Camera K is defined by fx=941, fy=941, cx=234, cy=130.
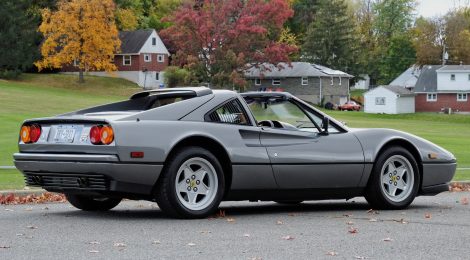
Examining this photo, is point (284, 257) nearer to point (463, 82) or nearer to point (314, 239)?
point (314, 239)

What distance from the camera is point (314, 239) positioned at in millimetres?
7914

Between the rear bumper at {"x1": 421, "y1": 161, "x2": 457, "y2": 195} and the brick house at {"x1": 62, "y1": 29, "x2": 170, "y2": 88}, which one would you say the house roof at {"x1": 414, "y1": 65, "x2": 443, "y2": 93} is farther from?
the rear bumper at {"x1": 421, "y1": 161, "x2": 457, "y2": 195}

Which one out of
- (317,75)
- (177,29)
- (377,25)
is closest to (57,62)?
(177,29)

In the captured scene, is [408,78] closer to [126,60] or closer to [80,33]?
[126,60]

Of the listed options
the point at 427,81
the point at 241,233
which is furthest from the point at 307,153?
the point at 427,81

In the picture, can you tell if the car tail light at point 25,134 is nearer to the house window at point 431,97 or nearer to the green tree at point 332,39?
the house window at point 431,97

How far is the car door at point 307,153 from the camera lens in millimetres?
9883

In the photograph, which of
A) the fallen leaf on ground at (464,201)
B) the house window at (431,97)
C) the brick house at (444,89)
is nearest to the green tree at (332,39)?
the brick house at (444,89)

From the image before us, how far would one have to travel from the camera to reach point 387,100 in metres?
95.1

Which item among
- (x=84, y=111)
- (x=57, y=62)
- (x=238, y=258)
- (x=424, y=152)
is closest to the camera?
Result: (x=238, y=258)

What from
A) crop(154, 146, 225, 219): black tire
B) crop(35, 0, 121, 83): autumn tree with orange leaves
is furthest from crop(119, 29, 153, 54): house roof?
crop(154, 146, 225, 219): black tire

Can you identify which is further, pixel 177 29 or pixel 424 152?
pixel 177 29

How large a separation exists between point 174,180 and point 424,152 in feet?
11.0

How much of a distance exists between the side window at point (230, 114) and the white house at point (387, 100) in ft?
283
